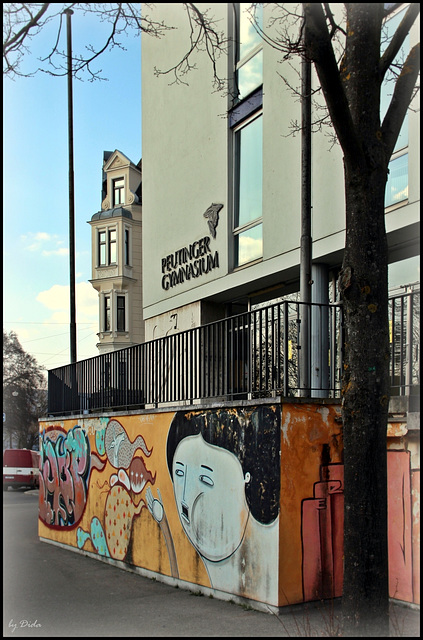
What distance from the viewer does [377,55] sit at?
568 cm

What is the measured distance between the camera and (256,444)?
801cm

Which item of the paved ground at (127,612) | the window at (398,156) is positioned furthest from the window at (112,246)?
the window at (398,156)

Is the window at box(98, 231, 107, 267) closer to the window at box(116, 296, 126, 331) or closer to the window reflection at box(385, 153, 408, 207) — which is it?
the window at box(116, 296, 126, 331)

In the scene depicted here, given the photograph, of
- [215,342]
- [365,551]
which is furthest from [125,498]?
[365,551]

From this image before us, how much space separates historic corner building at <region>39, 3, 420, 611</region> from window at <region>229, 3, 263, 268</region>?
0.04m

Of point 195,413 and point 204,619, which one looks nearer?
point 204,619

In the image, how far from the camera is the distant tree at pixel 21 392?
1558 centimetres

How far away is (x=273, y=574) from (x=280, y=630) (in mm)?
754

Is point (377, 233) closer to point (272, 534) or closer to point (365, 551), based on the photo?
point (365, 551)

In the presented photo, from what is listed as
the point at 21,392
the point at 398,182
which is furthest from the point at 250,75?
the point at 21,392

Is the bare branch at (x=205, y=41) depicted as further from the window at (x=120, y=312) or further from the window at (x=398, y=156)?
the window at (x=120, y=312)

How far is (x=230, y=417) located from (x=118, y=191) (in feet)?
106

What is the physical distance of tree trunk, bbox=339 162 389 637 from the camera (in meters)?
5.19
